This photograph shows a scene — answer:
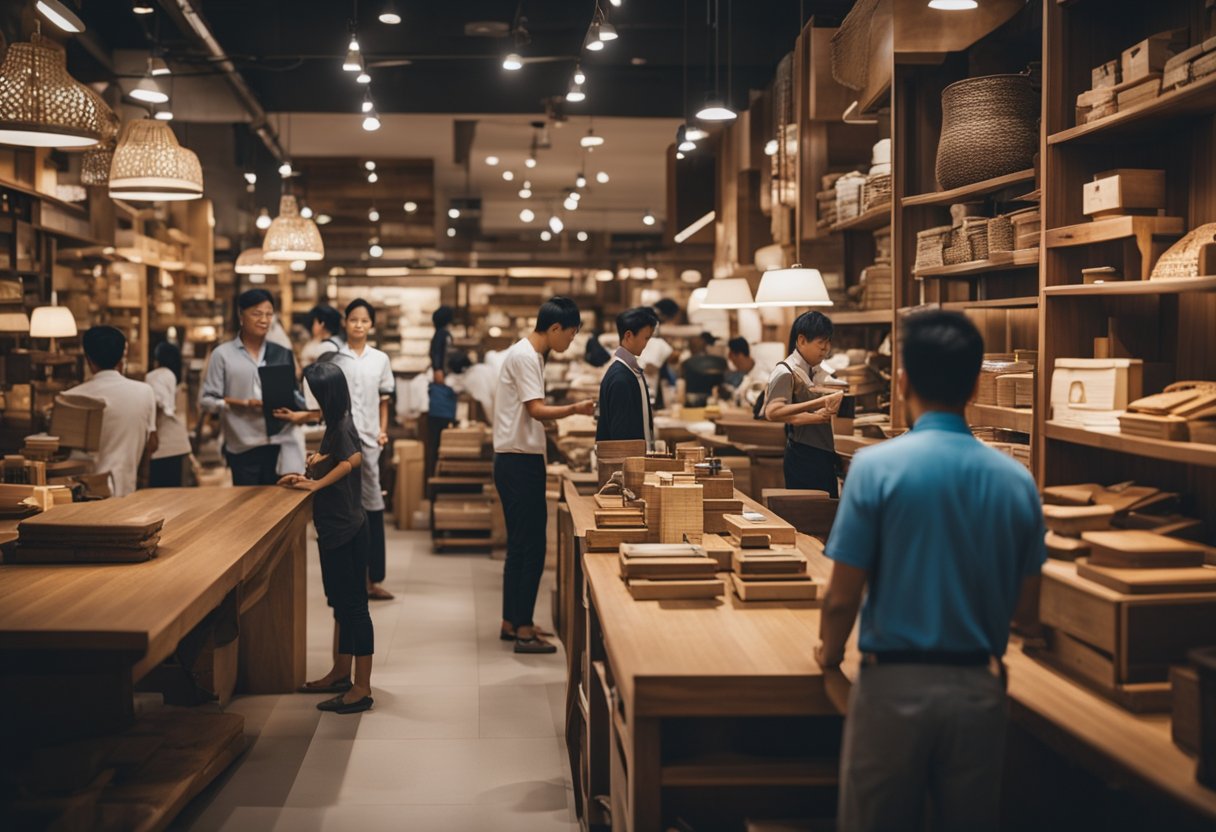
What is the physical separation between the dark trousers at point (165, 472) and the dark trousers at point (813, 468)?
14.2 ft

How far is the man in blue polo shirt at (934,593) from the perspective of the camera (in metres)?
2.07

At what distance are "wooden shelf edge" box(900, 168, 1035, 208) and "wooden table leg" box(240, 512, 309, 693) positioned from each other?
3.18m

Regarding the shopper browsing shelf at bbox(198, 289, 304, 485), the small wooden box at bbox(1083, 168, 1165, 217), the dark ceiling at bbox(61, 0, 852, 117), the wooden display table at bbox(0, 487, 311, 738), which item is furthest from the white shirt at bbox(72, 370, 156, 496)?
the small wooden box at bbox(1083, 168, 1165, 217)

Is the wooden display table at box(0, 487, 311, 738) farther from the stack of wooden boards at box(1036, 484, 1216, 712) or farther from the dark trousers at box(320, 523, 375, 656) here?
the stack of wooden boards at box(1036, 484, 1216, 712)

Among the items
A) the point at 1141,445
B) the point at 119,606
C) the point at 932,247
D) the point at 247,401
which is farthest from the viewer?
the point at 247,401

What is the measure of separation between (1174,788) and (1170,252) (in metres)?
1.58

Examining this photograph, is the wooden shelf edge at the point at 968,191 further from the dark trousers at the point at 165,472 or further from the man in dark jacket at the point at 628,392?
the dark trousers at the point at 165,472

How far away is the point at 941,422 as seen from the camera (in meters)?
2.17

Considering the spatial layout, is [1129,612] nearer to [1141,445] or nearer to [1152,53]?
[1141,445]

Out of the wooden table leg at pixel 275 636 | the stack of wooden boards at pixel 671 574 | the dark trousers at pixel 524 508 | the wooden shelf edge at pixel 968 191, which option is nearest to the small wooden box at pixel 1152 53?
the wooden shelf edge at pixel 968 191

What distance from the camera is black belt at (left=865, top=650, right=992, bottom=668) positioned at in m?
2.11

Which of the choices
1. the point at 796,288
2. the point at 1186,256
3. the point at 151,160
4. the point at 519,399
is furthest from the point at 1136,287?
the point at 151,160

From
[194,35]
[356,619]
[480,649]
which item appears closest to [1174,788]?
[356,619]

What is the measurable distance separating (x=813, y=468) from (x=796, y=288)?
989mm
